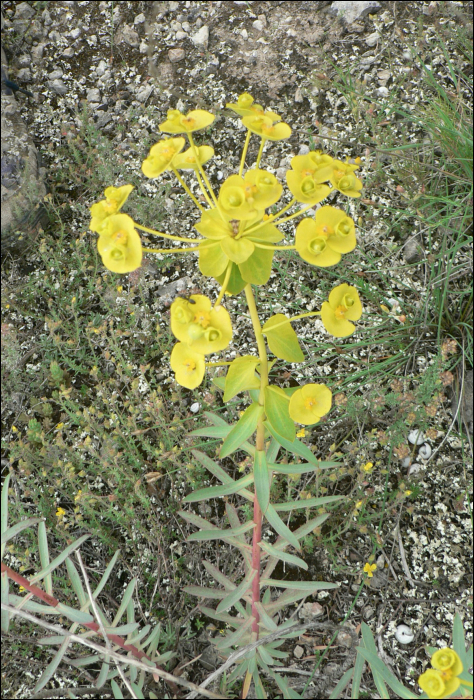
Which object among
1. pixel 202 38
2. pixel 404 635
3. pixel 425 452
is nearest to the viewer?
pixel 404 635

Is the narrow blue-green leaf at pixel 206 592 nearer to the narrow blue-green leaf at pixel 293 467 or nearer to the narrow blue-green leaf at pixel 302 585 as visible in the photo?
the narrow blue-green leaf at pixel 302 585

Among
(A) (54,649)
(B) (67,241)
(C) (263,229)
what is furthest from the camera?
(B) (67,241)

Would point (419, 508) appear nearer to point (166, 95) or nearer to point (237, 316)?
point (237, 316)

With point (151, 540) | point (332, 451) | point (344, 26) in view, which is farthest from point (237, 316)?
point (344, 26)

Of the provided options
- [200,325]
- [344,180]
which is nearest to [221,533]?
[200,325]

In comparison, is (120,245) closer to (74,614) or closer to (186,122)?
(186,122)

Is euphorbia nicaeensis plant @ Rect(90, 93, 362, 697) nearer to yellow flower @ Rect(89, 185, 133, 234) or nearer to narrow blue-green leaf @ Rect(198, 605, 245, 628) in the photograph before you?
yellow flower @ Rect(89, 185, 133, 234)
